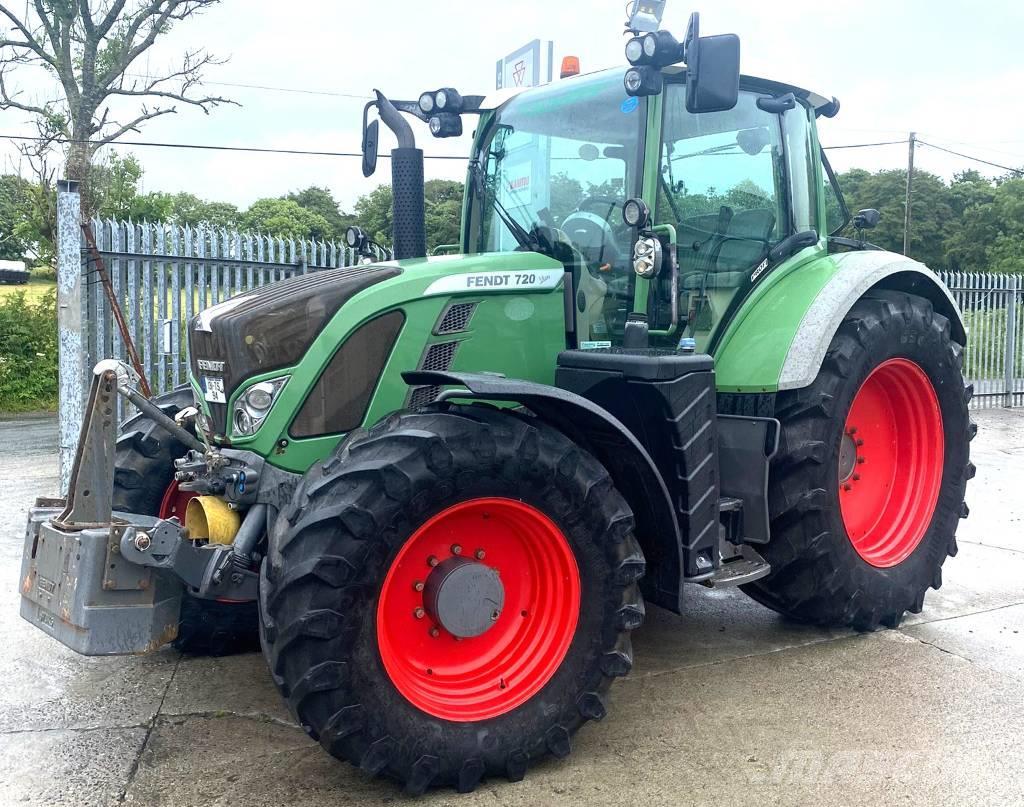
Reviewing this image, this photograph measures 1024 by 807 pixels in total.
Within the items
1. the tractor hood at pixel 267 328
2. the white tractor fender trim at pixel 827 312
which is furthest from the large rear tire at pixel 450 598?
the white tractor fender trim at pixel 827 312

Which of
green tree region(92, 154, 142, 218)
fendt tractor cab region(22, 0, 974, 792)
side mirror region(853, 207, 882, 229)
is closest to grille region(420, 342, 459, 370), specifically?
fendt tractor cab region(22, 0, 974, 792)

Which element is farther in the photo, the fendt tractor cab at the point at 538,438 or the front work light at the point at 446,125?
the front work light at the point at 446,125

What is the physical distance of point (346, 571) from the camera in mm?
2844

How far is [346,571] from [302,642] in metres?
0.24

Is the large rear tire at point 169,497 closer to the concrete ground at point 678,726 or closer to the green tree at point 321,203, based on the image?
the concrete ground at point 678,726

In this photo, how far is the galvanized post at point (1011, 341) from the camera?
1514 centimetres

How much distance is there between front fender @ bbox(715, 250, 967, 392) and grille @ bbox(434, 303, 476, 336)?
1.23 m

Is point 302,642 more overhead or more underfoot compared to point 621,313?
more underfoot

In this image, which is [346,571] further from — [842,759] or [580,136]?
[580,136]

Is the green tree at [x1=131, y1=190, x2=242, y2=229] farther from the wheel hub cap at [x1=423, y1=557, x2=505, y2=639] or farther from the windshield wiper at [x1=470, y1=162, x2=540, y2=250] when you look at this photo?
the wheel hub cap at [x1=423, y1=557, x2=505, y2=639]

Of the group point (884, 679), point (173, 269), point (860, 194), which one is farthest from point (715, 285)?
point (860, 194)

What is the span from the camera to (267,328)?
3432 millimetres

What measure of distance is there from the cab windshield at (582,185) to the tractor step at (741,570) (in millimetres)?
1110

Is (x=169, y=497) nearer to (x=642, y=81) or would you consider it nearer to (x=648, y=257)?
(x=648, y=257)
